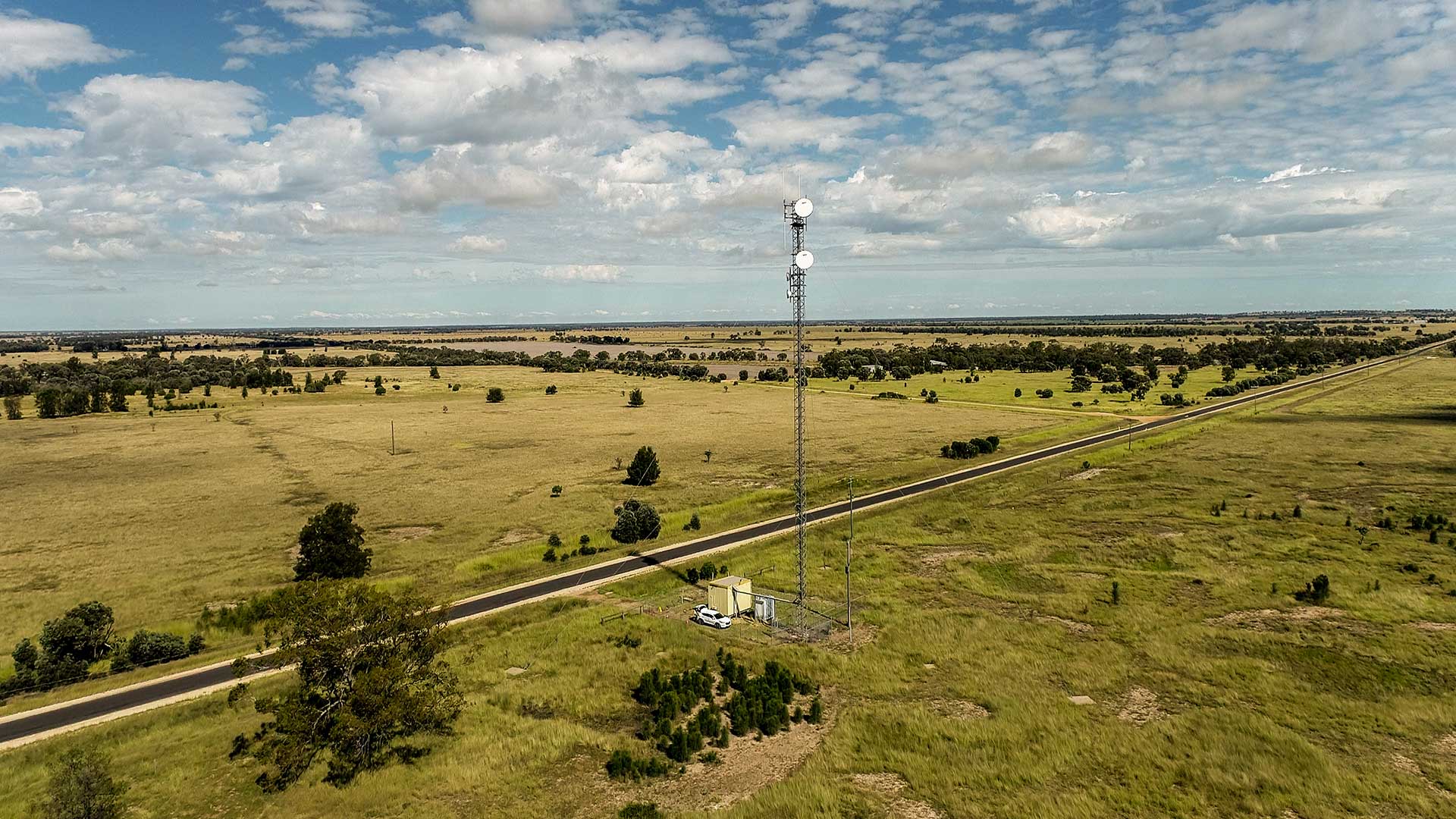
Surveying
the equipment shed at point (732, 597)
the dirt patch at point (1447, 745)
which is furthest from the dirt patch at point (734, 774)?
the dirt patch at point (1447, 745)

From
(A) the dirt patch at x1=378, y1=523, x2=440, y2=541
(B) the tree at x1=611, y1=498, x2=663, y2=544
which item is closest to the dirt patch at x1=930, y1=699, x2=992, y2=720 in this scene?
(B) the tree at x1=611, y1=498, x2=663, y2=544

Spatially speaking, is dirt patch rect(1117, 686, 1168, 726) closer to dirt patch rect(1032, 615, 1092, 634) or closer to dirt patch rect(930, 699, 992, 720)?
dirt patch rect(930, 699, 992, 720)

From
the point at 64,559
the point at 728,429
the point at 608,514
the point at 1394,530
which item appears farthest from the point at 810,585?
the point at 728,429

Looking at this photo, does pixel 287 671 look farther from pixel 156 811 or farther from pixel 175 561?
pixel 175 561

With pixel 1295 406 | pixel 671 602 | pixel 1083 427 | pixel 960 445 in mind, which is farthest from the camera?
pixel 1295 406

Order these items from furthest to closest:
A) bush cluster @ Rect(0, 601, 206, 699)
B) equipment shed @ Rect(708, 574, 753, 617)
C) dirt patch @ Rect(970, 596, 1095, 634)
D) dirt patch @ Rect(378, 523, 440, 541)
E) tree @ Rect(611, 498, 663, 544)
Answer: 1. dirt patch @ Rect(378, 523, 440, 541)
2. tree @ Rect(611, 498, 663, 544)
3. equipment shed @ Rect(708, 574, 753, 617)
4. dirt patch @ Rect(970, 596, 1095, 634)
5. bush cluster @ Rect(0, 601, 206, 699)

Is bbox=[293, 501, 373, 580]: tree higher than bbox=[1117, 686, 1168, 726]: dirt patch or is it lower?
higher

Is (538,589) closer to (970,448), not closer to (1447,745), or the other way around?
(1447,745)
